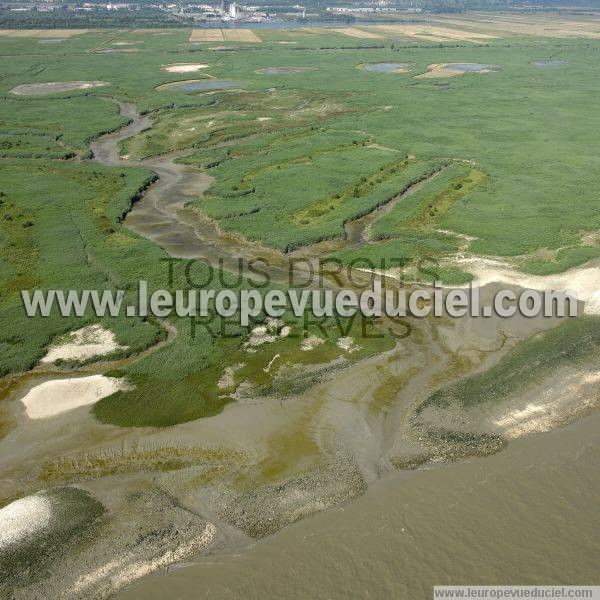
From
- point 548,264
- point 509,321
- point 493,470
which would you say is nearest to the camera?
point 493,470

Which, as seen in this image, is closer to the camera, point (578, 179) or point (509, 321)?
point (509, 321)

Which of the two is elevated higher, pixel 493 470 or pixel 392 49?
pixel 392 49

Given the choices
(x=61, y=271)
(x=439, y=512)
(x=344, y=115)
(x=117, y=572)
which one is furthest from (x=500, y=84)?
(x=117, y=572)

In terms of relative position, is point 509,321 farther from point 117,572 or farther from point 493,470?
point 117,572

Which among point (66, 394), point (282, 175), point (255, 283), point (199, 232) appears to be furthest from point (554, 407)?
point (282, 175)

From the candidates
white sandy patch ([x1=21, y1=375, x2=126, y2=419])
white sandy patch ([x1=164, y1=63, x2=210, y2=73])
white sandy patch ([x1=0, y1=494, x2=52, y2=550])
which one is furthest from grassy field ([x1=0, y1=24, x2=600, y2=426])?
white sandy patch ([x1=0, y1=494, x2=52, y2=550])

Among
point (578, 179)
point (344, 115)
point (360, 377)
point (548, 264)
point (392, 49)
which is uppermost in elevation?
point (392, 49)

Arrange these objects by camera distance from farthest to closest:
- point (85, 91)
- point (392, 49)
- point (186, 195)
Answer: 1. point (392, 49)
2. point (85, 91)
3. point (186, 195)

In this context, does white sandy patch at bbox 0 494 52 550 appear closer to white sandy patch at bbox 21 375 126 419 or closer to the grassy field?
the grassy field

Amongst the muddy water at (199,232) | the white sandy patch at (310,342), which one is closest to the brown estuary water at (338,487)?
the white sandy patch at (310,342)
